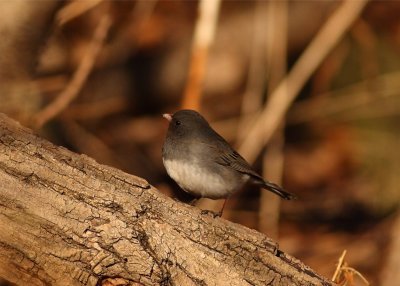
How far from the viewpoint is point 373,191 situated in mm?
6844

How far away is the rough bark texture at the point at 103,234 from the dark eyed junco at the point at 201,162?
38.5 inches

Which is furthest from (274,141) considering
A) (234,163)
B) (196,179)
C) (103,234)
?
(103,234)

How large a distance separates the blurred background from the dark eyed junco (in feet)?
3.96

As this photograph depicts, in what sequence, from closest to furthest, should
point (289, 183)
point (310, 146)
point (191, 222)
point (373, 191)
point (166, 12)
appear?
point (191, 222), point (373, 191), point (289, 183), point (310, 146), point (166, 12)

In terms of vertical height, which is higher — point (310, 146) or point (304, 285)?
point (310, 146)

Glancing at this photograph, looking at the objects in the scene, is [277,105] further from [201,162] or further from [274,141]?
[201,162]

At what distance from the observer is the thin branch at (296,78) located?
18.6 ft

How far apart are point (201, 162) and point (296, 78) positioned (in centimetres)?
191

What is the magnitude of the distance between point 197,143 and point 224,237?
4.37 ft

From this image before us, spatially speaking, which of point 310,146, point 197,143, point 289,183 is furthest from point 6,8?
point 310,146

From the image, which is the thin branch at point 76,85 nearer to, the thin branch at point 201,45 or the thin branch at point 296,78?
the thin branch at point 201,45

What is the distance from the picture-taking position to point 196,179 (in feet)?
13.8

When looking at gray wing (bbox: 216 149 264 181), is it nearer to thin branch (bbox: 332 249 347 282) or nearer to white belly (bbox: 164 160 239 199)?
white belly (bbox: 164 160 239 199)

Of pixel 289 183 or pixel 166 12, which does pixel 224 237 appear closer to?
pixel 289 183
